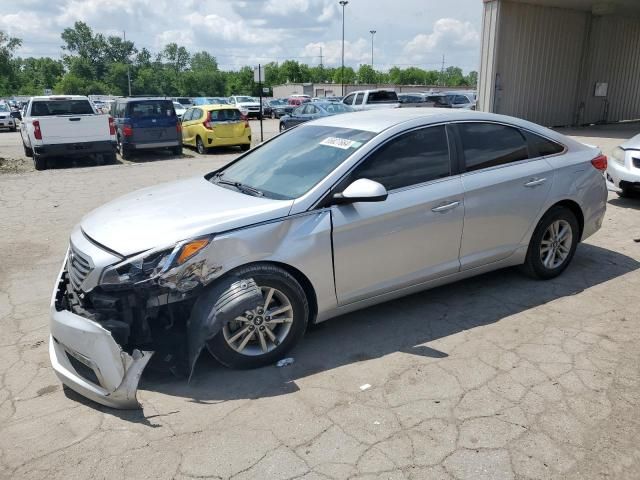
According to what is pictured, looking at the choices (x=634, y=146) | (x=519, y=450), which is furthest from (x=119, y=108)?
(x=519, y=450)

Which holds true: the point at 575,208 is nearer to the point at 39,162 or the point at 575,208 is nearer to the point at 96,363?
the point at 96,363

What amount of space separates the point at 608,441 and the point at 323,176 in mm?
2340

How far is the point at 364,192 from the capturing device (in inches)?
140

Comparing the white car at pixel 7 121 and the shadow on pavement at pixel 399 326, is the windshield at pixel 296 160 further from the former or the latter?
the white car at pixel 7 121

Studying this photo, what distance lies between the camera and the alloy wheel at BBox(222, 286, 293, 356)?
342 centimetres

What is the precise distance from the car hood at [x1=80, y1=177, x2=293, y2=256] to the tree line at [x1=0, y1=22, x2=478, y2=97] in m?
82.3

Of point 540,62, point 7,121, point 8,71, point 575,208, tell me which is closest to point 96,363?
point 575,208

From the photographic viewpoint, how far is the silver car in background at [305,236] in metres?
3.19

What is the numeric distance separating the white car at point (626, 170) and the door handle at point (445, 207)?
188 inches

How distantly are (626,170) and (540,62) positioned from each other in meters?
13.0

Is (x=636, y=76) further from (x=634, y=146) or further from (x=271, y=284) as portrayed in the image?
(x=271, y=284)

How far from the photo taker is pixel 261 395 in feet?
10.7

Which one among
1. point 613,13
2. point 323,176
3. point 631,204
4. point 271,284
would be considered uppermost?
point 613,13

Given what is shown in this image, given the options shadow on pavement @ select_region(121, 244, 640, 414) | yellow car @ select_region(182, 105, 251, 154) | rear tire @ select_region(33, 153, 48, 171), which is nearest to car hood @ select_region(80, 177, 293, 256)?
shadow on pavement @ select_region(121, 244, 640, 414)
